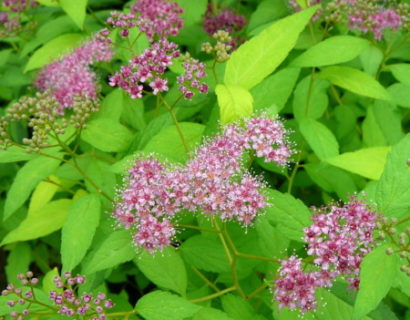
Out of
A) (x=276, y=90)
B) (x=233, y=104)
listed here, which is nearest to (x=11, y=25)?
(x=276, y=90)

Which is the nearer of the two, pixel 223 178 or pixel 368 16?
pixel 223 178

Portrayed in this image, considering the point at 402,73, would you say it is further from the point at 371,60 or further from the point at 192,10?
the point at 192,10

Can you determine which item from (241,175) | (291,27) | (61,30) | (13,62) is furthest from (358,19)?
(13,62)

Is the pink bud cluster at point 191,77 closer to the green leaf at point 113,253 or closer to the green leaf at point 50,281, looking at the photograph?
the green leaf at point 113,253

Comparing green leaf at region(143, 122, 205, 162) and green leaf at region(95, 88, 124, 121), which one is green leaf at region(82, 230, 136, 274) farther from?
green leaf at region(95, 88, 124, 121)

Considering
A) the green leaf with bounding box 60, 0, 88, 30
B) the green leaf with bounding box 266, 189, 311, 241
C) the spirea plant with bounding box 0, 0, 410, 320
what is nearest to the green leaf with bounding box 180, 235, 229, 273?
the spirea plant with bounding box 0, 0, 410, 320

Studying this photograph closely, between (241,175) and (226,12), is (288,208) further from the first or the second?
(226,12)
